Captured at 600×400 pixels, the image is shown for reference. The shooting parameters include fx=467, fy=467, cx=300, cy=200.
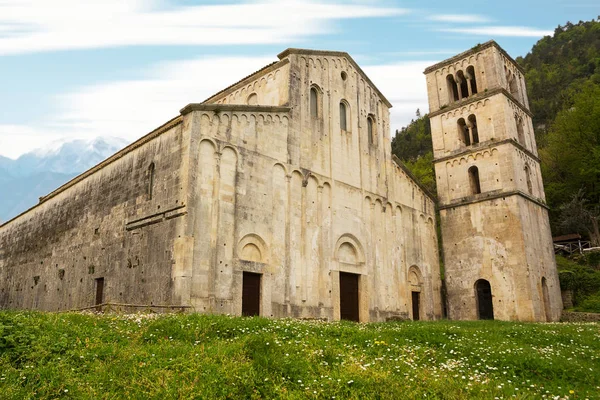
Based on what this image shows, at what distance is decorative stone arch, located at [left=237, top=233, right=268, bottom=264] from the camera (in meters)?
18.1

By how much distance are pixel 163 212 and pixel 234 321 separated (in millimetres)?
6556

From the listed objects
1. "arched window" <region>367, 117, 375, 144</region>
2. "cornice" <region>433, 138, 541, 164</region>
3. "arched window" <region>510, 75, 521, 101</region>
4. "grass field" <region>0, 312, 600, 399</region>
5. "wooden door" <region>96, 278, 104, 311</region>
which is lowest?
"grass field" <region>0, 312, 600, 399</region>

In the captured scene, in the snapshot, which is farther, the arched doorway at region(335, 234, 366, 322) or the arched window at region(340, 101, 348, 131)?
the arched window at region(340, 101, 348, 131)

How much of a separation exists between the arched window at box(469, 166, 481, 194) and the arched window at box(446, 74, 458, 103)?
4985 mm

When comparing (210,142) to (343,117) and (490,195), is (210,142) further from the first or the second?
(490,195)

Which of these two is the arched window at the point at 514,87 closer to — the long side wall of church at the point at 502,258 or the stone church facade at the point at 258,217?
the long side wall of church at the point at 502,258

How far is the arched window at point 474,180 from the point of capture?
28.3 m

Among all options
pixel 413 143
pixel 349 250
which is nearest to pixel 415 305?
pixel 349 250

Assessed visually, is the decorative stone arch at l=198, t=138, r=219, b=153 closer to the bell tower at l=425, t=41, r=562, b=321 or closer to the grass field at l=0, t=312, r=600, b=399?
the grass field at l=0, t=312, r=600, b=399

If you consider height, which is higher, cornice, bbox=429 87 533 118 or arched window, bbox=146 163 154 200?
cornice, bbox=429 87 533 118

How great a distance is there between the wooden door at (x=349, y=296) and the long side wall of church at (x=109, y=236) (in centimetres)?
888

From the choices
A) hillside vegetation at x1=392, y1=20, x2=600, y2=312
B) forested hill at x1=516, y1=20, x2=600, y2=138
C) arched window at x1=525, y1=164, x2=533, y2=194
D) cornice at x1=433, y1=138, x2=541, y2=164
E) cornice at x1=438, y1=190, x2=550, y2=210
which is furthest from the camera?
forested hill at x1=516, y1=20, x2=600, y2=138

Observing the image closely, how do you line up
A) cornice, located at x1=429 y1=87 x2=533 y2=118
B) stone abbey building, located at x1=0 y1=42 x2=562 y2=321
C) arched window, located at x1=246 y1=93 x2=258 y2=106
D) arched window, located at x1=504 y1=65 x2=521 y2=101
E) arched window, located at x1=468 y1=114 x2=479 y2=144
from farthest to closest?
arched window, located at x1=504 y1=65 x2=521 y2=101
arched window, located at x1=468 y1=114 x2=479 y2=144
cornice, located at x1=429 y1=87 x2=533 y2=118
arched window, located at x1=246 y1=93 x2=258 y2=106
stone abbey building, located at x1=0 y1=42 x2=562 y2=321

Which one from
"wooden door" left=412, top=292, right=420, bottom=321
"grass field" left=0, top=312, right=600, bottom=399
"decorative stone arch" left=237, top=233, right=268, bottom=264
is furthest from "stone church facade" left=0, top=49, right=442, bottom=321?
"grass field" left=0, top=312, right=600, bottom=399
